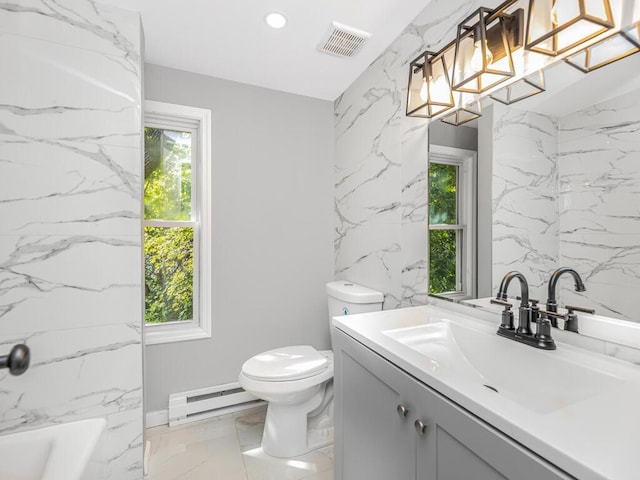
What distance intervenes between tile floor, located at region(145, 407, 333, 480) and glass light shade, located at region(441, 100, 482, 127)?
1796 millimetres

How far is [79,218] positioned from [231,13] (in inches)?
48.8

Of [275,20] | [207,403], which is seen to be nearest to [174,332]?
[207,403]

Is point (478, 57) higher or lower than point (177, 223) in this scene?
higher

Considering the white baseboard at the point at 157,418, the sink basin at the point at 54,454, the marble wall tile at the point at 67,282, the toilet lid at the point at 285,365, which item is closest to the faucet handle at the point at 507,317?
the toilet lid at the point at 285,365

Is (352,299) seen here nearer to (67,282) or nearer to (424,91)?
(424,91)

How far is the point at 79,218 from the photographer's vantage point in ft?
4.68

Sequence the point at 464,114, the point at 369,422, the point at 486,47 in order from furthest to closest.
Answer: the point at 464,114
the point at 486,47
the point at 369,422

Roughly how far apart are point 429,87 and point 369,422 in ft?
4.51

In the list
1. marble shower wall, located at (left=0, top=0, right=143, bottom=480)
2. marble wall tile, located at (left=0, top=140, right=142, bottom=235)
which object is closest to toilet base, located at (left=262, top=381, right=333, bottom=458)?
marble shower wall, located at (left=0, top=0, right=143, bottom=480)

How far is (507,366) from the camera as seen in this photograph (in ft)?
2.99

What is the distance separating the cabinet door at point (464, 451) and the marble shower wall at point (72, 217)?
4.62 ft

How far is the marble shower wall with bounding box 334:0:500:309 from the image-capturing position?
150 cm

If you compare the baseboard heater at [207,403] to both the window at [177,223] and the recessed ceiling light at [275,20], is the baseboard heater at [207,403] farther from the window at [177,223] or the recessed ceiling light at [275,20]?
the recessed ceiling light at [275,20]

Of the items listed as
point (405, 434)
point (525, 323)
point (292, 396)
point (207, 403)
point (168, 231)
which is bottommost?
point (207, 403)
